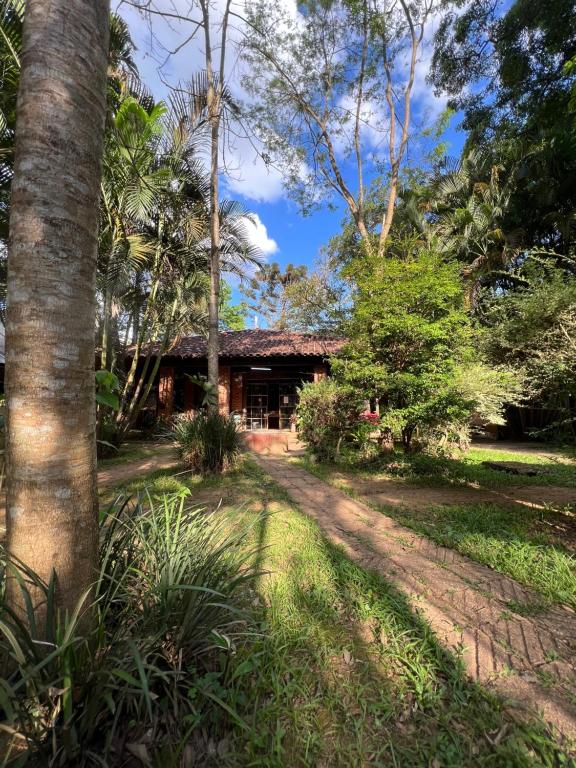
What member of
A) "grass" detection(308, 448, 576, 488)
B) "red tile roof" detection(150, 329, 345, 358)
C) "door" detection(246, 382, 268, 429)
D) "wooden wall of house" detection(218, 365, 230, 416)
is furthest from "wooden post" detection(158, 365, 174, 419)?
"grass" detection(308, 448, 576, 488)

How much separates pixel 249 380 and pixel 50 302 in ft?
39.8

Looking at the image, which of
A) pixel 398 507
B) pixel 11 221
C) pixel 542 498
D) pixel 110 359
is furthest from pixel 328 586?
pixel 110 359

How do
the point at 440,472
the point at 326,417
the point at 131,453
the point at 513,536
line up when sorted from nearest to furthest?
the point at 513,536 < the point at 440,472 < the point at 326,417 < the point at 131,453

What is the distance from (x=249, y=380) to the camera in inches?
529

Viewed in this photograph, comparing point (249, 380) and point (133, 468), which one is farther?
point (249, 380)

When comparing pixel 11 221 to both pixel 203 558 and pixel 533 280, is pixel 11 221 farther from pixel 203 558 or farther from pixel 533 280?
pixel 533 280

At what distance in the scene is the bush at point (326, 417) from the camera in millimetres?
7277

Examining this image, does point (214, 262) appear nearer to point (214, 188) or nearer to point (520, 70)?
point (214, 188)

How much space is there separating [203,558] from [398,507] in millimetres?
3392

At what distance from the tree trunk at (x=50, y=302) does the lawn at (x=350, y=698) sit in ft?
3.03

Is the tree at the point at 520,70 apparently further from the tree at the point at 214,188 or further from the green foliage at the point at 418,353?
the tree at the point at 214,188

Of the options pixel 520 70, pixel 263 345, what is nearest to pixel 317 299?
pixel 263 345

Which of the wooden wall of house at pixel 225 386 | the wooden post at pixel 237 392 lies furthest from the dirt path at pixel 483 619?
the wooden post at pixel 237 392

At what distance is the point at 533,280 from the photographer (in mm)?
5043
